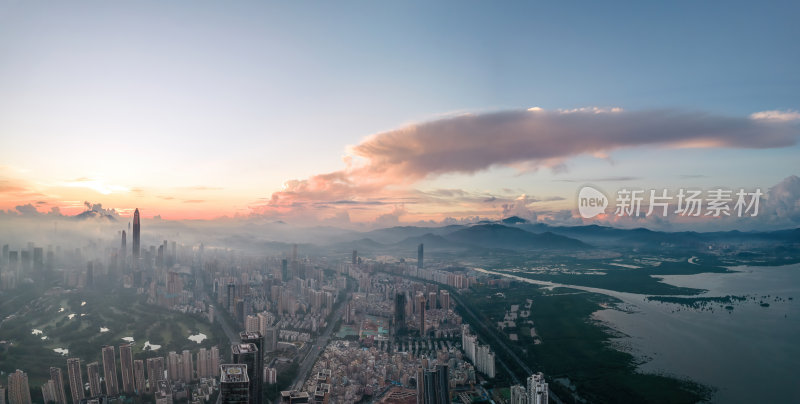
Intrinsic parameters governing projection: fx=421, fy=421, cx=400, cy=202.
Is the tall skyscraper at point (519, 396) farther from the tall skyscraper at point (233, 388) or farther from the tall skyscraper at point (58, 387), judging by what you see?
the tall skyscraper at point (58, 387)

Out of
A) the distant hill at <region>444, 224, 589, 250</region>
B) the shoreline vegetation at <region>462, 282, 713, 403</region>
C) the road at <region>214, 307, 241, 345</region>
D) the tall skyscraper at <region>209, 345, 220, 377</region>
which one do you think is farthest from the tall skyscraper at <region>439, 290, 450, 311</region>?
the distant hill at <region>444, 224, 589, 250</region>

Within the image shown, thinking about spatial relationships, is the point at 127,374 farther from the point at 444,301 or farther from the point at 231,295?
the point at 444,301

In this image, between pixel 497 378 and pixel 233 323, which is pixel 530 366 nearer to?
pixel 497 378

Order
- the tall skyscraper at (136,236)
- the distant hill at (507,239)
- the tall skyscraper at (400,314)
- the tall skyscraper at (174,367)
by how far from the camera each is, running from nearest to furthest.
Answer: the tall skyscraper at (174,367), the tall skyscraper at (400,314), the tall skyscraper at (136,236), the distant hill at (507,239)

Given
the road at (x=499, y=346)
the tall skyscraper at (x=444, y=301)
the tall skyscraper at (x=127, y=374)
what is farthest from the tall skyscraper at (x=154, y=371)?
the tall skyscraper at (x=444, y=301)

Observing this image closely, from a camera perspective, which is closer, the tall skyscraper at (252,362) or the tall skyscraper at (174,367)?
the tall skyscraper at (252,362)
